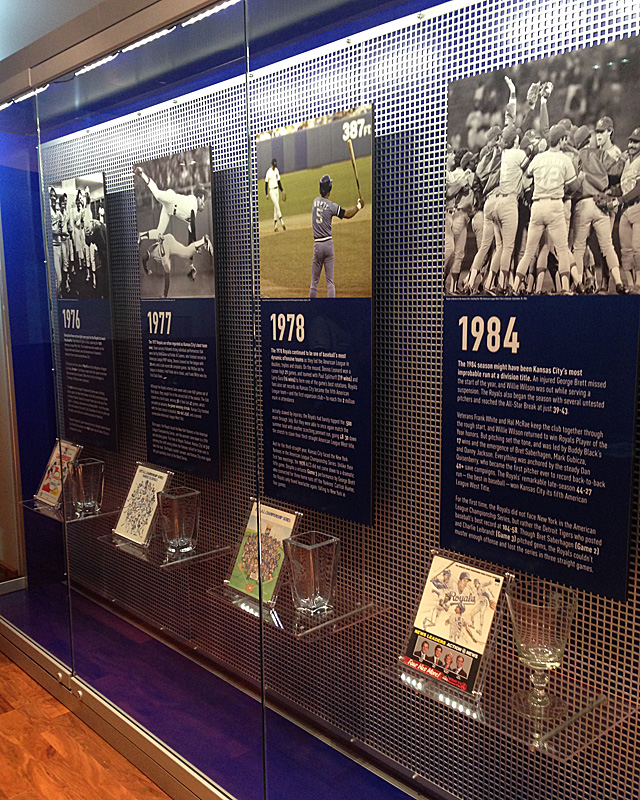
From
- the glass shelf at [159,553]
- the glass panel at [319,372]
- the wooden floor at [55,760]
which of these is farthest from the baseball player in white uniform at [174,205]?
the wooden floor at [55,760]

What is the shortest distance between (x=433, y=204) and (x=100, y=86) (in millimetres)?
1431

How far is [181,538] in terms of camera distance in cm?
253

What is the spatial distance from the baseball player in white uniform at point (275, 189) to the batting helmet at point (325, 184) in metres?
0.14

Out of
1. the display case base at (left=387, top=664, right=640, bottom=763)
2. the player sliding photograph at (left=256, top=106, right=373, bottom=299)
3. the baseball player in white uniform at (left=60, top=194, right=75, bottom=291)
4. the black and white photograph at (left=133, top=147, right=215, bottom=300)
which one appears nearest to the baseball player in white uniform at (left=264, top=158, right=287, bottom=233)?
the player sliding photograph at (left=256, top=106, right=373, bottom=299)

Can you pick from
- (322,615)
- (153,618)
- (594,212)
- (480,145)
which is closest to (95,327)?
(153,618)

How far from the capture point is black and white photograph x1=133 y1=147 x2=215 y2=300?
7.48 feet

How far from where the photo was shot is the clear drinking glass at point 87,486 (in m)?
2.89

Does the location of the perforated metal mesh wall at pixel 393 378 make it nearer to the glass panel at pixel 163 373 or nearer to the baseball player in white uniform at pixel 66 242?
the glass panel at pixel 163 373

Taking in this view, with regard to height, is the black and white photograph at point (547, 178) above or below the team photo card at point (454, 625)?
above

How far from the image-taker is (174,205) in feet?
7.76

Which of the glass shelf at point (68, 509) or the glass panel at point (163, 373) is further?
the glass shelf at point (68, 509)

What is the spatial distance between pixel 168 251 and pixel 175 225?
3.7 inches

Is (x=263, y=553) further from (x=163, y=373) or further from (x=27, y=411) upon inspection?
(x=27, y=411)

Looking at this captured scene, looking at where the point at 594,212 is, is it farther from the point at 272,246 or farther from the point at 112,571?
the point at 112,571
